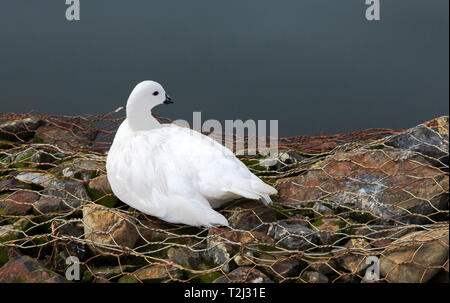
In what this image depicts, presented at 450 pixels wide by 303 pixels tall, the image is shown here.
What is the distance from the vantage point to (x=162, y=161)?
166 inches

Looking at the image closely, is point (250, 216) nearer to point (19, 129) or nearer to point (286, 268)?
point (286, 268)

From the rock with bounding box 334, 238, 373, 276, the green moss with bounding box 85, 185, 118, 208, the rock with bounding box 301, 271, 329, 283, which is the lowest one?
the rock with bounding box 301, 271, 329, 283

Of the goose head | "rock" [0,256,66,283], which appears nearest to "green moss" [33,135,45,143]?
the goose head

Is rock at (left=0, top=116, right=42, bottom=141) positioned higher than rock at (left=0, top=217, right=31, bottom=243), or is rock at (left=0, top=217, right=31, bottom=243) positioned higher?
rock at (left=0, top=116, right=42, bottom=141)

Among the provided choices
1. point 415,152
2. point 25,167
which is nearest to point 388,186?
point 415,152

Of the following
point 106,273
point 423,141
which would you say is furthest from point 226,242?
point 423,141

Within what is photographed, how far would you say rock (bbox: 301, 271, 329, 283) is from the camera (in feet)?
11.9

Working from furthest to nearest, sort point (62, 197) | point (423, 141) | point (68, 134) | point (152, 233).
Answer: point (68, 134)
point (423, 141)
point (62, 197)
point (152, 233)

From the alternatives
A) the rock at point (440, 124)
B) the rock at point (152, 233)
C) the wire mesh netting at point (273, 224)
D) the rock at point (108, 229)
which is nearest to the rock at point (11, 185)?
the wire mesh netting at point (273, 224)

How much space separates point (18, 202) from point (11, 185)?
574 mm

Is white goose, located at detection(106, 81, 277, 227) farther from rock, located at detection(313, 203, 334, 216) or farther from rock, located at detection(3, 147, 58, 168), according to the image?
rock, located at detection(3, 147, 58, 168)

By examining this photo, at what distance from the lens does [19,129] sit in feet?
20.7

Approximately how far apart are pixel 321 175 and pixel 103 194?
1.97 m

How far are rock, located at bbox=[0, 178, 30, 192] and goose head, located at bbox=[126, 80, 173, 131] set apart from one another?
1426 millimetres
